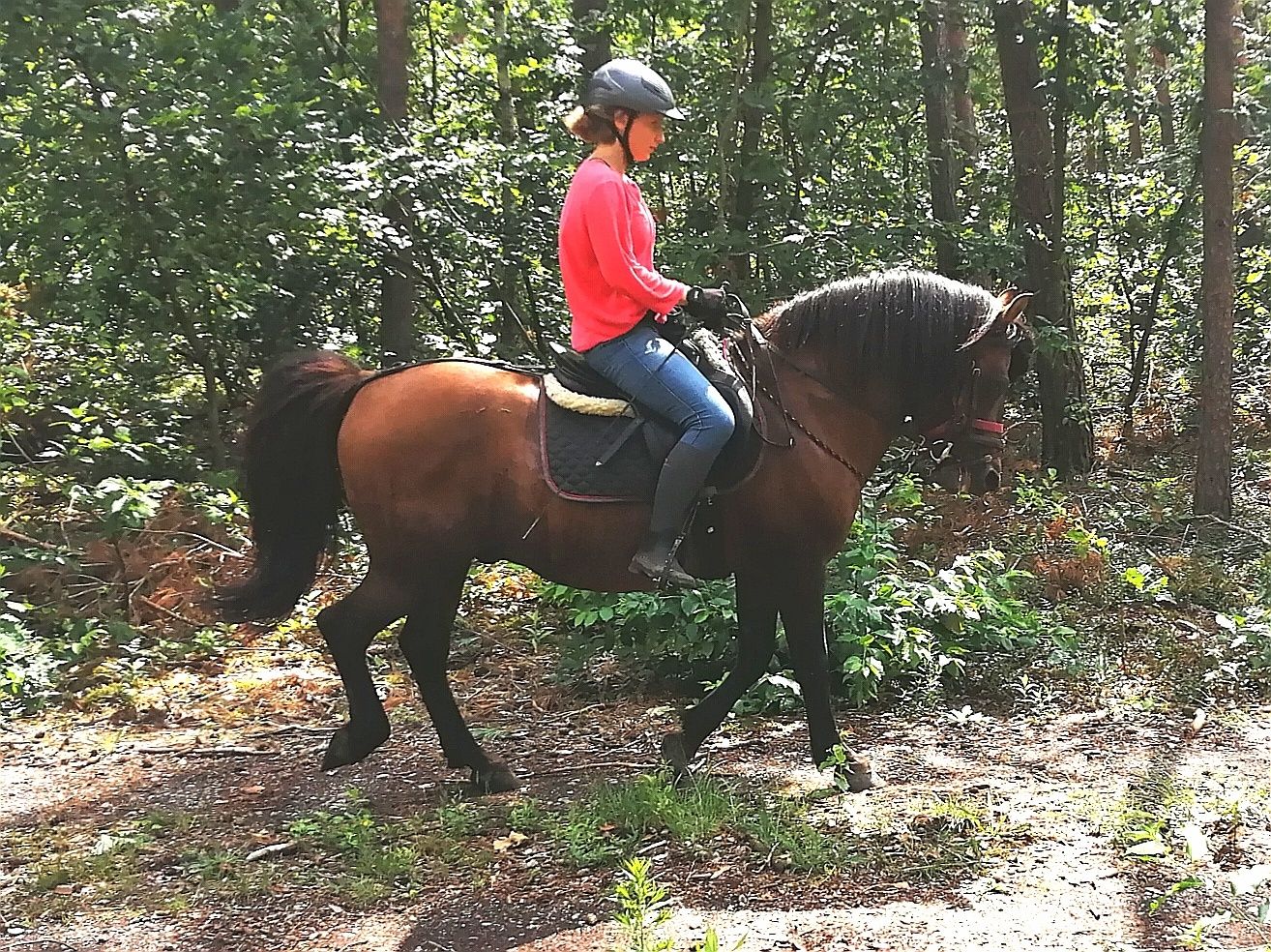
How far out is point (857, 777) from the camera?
4.40 m

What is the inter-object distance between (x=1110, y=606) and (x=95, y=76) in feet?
25.3

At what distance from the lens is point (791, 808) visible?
4160 mm

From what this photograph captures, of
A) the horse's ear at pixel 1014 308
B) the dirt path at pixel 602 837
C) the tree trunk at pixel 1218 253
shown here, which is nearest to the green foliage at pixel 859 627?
the dirt path at pixel 602 837

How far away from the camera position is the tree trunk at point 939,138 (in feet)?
27.3

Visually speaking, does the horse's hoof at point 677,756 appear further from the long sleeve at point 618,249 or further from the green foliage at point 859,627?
the long sleeve at point 618,249

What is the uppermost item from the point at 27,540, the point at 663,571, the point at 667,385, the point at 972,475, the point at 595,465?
the point at 667,385

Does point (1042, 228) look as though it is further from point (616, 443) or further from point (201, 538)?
point (201, 538)

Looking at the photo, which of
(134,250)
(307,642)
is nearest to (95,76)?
(134,250)

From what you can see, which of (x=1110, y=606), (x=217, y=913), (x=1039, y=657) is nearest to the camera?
(x=217, y=913)

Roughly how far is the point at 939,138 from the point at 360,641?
25.3 ft

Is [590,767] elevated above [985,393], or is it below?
below

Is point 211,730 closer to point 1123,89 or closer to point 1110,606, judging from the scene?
point 1110,606

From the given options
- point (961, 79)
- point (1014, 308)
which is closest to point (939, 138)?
point (961, 79)

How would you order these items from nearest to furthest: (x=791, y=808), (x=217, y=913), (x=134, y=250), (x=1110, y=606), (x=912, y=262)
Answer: (x=217, y=913), (x=791, y=808), (x=1110, y=606), (x=134, y=250), (x=912, y=262)
